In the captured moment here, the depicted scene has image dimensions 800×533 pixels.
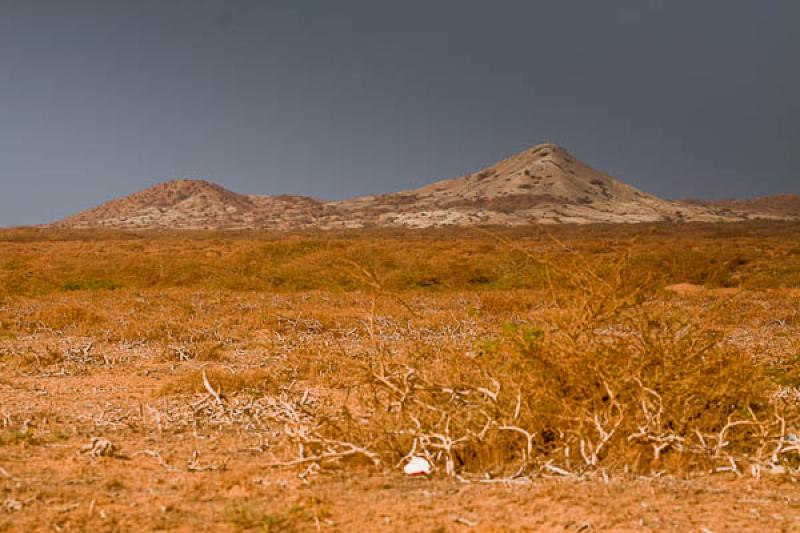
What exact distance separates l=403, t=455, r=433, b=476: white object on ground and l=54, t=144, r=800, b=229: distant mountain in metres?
87.2

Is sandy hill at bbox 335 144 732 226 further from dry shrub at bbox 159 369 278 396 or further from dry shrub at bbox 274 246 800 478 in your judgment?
dry shrub at bbox 274 246 800 478

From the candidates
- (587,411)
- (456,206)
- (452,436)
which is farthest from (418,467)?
(456,206)

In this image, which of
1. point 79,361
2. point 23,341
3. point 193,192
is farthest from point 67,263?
point 193,192

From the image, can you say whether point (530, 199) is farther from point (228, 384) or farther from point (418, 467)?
point (418, 467)

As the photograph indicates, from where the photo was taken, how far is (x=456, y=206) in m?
121

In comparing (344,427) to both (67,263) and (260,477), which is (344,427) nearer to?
(260,477)

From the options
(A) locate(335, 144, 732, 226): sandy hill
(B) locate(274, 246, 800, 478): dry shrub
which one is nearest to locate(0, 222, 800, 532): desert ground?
(B) locate(274, 246, 800, 478): dry shrub

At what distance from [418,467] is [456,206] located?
117 meters

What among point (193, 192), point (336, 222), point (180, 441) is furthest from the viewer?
point (193, 192)

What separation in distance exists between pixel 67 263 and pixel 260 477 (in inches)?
954

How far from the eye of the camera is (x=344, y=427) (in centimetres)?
514

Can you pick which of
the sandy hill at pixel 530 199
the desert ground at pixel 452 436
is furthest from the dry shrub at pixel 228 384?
the sandy hill at pixel 530 199

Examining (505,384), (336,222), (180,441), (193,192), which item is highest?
(193,192)

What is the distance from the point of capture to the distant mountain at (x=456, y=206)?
104m
